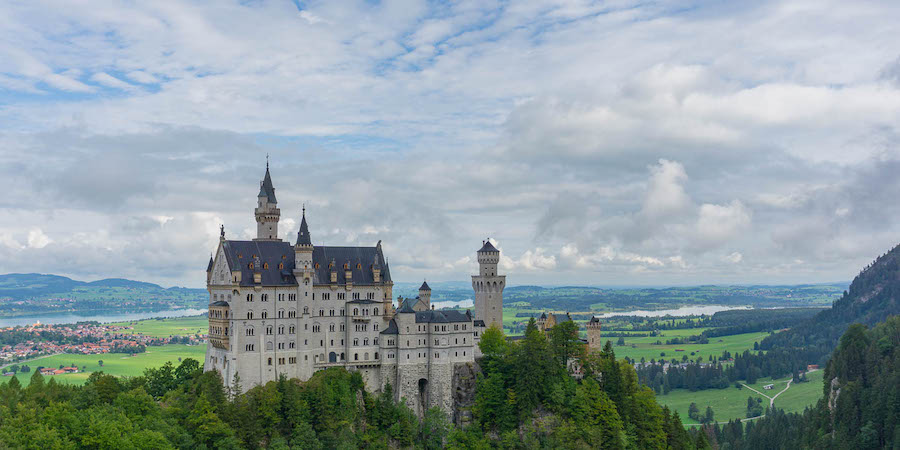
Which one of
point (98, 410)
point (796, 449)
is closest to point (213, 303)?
point (98, 410)

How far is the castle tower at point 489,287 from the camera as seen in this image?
120062mm

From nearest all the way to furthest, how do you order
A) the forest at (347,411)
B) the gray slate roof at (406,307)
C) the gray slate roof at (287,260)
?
1. the forest at (347,411)
2. the gray slate roof at (287,260)
3. the gray slate roof at (406,307)

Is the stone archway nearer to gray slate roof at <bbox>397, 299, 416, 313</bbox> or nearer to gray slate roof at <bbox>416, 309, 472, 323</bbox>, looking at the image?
gray slate roof at <bbox>416, 309, 472, 323</bbox>

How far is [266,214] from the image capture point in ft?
353

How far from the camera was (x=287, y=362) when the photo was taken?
9988 centimetres

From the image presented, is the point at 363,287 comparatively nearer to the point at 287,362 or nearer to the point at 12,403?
the point at 287,362

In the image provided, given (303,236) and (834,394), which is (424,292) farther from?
(834,394)

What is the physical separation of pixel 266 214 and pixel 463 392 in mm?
37874

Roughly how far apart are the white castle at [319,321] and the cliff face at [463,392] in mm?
1052

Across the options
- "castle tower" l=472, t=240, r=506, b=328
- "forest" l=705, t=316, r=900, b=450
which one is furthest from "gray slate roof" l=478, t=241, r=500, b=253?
"forest" l=705, t=316, r=900, b=450

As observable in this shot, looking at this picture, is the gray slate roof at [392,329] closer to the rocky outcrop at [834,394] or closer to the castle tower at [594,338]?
the castle tower at [594,338]

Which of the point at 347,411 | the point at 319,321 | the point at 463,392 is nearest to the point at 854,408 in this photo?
the point at 463,392

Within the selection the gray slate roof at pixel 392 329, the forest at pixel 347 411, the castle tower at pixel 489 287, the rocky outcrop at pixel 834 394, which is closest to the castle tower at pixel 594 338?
the forest at pixel 347 411

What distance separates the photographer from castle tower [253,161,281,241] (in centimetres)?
10744
